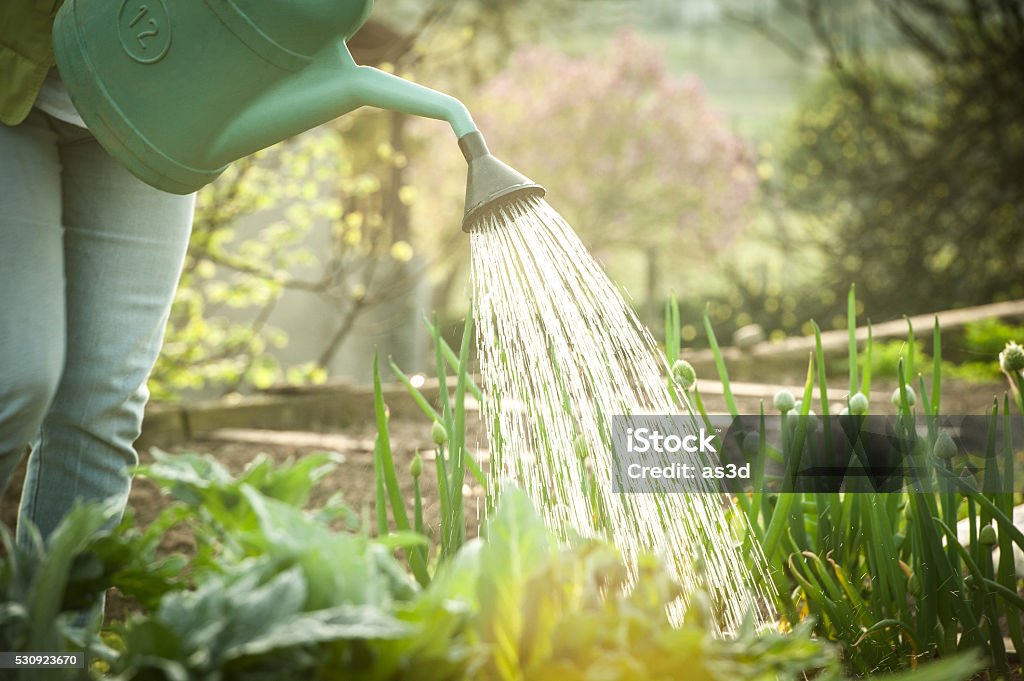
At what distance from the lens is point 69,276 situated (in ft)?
4.18

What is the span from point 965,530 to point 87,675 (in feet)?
4.87

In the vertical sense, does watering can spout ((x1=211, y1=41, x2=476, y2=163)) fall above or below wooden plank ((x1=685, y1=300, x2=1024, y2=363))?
above

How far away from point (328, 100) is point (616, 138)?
6.25 meters

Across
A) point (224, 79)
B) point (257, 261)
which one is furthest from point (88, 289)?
point (257, 261)

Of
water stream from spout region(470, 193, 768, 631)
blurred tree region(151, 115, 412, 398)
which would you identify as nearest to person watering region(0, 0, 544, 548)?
water stream from spout region(470, 193, 768, 631)

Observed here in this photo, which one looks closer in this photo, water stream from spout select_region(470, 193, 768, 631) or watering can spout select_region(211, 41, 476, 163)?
watering can spout select_region(211, 41, 476, 163)

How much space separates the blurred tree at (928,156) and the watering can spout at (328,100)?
6.12 metres

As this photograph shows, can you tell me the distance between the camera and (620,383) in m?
1.25

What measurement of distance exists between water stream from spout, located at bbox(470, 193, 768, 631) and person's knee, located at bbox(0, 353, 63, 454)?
20.6 inches

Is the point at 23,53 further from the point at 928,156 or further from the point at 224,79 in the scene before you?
the point at 928,156

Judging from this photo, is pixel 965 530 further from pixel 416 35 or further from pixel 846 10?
pixel 846 10

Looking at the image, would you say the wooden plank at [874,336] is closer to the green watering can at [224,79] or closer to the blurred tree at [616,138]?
the blurred tree at [616,138]

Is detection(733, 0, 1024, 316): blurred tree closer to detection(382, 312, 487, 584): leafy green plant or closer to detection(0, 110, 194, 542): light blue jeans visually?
detection(382, 312, 487, 584): leafy green plant

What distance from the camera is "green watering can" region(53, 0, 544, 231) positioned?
1.03 meters
